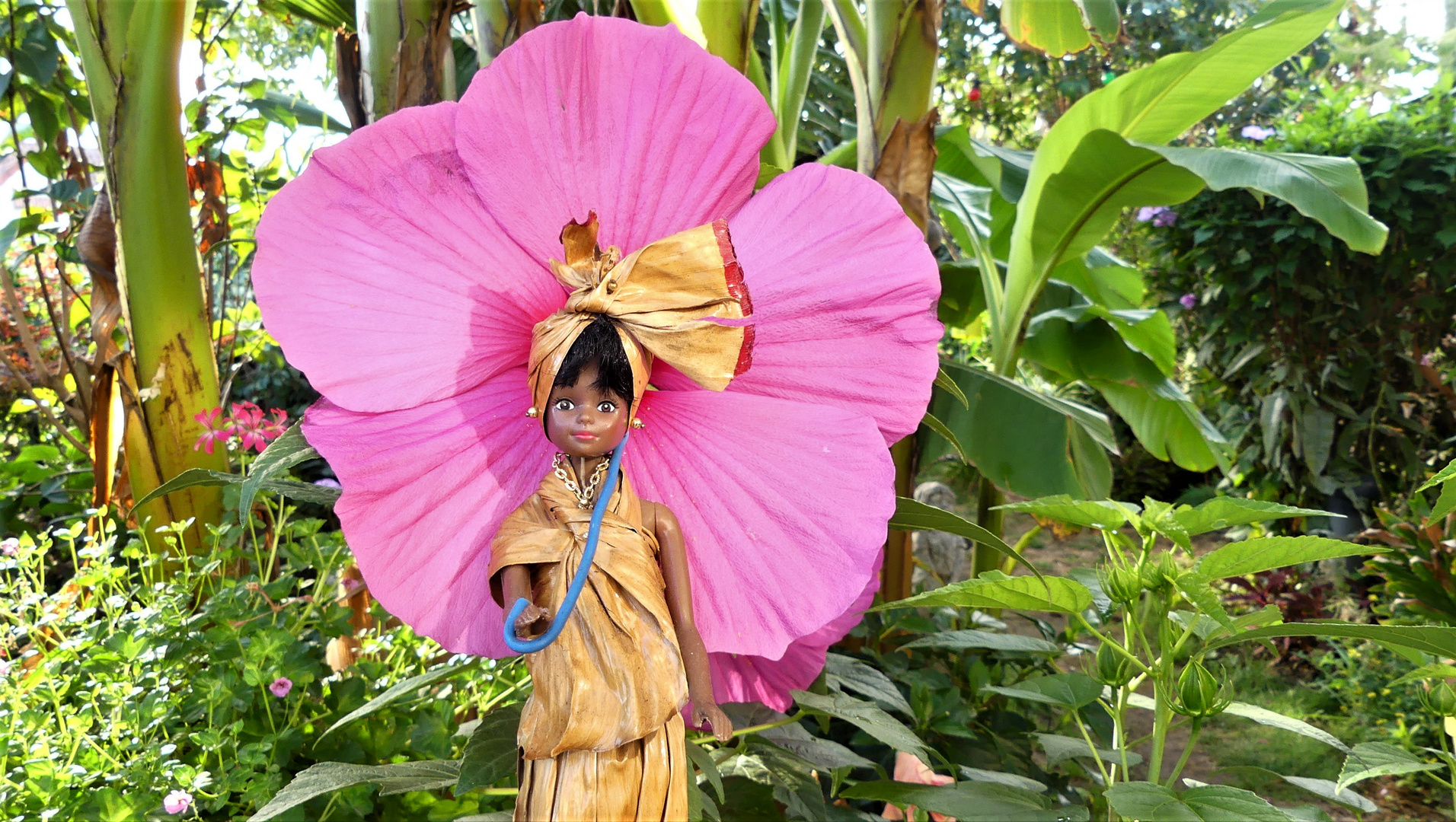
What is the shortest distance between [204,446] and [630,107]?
0.75 metres

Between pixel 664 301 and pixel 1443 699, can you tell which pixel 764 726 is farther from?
pixel 1443 699

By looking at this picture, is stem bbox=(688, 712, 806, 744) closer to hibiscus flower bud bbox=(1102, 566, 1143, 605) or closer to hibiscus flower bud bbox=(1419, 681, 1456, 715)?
hibiscus flower bud bbox=(1102, 566, 1143, 605)

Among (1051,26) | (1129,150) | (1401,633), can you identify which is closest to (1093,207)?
(1129,150)

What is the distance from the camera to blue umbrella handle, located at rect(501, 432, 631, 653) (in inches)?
20.1

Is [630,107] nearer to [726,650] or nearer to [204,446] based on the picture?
[726,650]

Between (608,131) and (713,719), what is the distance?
0.37 metres

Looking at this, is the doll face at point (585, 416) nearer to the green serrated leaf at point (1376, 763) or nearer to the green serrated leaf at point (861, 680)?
the green serrated leaf at point (861, 680)

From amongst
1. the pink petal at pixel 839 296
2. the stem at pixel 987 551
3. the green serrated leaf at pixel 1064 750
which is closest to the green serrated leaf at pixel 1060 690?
the green serrated leaf at pixel 1064 750

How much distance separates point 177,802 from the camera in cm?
73

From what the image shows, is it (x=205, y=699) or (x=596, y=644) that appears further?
(x=205, y=699)

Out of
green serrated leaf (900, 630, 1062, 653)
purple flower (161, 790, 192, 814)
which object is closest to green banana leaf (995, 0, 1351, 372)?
green serrated leaf (900, 630, 1062, 653)

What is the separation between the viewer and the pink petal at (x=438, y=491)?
0.54 metres

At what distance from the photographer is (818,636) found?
67cm

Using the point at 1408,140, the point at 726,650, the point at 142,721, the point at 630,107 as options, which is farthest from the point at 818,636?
the point at 1408,140
